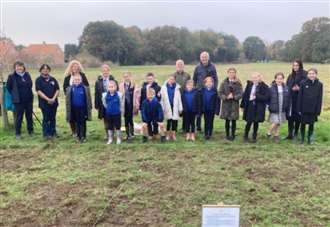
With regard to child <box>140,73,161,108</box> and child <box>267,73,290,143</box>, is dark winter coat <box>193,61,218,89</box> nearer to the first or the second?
child <box>140,73,161,108</box>

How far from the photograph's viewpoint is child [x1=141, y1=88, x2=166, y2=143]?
29.1ft

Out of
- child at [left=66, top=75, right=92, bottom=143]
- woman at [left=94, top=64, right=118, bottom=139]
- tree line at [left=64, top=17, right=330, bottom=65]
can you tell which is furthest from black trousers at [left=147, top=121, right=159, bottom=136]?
tree line at [left=64, top=17, right=330, bottom=65]

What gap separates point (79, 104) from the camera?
895cm

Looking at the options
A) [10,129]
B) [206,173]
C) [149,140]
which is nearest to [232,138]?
[149,140]

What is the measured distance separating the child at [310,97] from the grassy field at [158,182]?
73 centimetres

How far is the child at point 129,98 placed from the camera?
9078 millimetres

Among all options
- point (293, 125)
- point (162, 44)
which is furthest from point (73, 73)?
point (162, 44)

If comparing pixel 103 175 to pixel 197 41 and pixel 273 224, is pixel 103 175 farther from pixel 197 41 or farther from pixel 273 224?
pixel 197 41

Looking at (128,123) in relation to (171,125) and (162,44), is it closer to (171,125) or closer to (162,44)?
(171,125)

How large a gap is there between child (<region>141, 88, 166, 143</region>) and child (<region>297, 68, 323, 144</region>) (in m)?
3.12

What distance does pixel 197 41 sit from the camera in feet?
265

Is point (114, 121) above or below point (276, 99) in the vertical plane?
below

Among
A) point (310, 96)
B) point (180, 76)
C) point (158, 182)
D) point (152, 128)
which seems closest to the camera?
point (158, 182)

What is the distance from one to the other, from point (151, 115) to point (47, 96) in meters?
2.51
